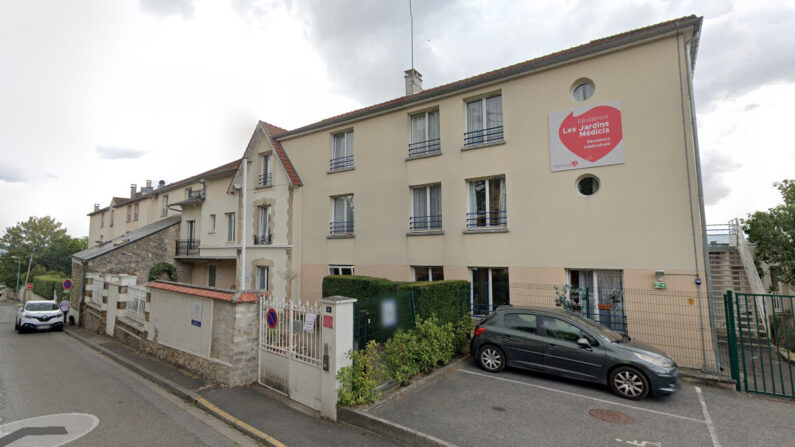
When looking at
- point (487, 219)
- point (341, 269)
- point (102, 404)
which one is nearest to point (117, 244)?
point (341, 269)

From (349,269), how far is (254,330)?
708cm

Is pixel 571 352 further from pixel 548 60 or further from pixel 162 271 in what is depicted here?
pixel 162 271

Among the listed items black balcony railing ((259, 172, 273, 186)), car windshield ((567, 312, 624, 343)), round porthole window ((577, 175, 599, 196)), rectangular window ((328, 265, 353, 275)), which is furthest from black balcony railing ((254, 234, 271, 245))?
car windshield ((567, 312, 624, 343))

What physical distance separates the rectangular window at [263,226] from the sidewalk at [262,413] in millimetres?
8735

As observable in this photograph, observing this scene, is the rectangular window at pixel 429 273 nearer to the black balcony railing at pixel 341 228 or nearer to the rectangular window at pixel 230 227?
the black balcony railing at pixel 341 228

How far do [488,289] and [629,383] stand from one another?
16.2 feet

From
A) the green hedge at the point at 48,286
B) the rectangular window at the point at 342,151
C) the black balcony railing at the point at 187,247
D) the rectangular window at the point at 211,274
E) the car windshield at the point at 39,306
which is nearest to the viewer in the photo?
the rectangular window at the point at 342,151

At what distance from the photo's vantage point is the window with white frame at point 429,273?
1209 cm

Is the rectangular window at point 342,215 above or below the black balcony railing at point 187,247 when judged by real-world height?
above

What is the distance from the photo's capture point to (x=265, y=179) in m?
17.5

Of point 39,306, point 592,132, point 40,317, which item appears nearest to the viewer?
point 592,132

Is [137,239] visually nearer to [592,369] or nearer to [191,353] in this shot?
[191,353]

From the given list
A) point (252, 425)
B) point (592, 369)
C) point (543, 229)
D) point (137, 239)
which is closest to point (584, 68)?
point (543, 229)

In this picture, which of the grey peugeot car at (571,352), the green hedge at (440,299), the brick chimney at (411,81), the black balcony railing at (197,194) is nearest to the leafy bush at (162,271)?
the black balcony railing at (197,194)
